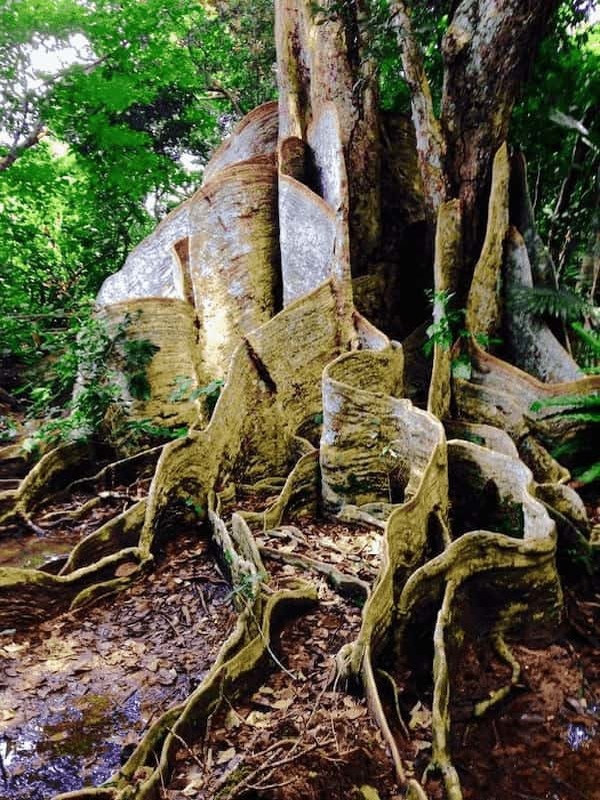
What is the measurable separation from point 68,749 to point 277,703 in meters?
0.93

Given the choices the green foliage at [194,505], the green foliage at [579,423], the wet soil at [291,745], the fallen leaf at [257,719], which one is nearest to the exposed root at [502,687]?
the wet soil at [291,745]

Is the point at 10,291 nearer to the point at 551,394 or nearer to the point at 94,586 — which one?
the point at 94,586

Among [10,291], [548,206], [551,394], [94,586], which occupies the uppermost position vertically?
[548,206]

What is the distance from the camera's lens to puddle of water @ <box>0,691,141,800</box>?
2.27m

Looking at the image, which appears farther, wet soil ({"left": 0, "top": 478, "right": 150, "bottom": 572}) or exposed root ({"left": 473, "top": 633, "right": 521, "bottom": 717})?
wet soil ({"left": 0, "top": 478, "right": 150, "bottom": 572})

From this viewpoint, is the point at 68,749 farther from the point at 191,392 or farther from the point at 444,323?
the point at 444,323

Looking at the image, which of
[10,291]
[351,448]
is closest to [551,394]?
[351,448]

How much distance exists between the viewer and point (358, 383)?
14.8 ft

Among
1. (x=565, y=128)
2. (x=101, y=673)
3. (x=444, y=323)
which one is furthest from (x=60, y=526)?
(x=565, y=128)

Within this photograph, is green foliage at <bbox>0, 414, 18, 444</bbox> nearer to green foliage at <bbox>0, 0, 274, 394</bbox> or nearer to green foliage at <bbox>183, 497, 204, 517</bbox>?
green foliage at <bbox>0, 0, 274, 394</bbox>

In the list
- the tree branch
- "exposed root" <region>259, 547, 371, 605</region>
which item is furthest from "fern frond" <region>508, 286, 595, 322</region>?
the tree branch

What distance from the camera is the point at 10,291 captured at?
667 centimetres

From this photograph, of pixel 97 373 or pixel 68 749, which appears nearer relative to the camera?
pixel 68 749

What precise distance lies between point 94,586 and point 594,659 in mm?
2956
